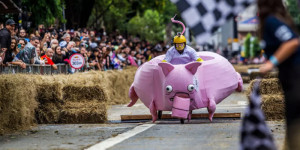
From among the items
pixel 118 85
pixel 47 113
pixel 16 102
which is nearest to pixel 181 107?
pixel 47 113

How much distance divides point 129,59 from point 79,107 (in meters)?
18.8

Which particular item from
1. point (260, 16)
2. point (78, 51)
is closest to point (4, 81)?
point (260, 16)

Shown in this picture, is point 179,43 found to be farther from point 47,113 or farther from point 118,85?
point 118,85

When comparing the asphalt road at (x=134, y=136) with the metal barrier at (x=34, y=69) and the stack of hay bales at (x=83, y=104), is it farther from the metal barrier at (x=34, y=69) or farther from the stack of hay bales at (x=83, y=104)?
the metal barrier at (x=34, y=69)

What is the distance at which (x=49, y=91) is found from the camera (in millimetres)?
16344

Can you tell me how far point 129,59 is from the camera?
1390 inches

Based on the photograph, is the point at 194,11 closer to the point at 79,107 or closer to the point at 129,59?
the point at 79,107

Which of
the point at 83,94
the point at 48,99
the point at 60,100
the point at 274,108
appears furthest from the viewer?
the point at 83,94

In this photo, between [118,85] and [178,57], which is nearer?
[178,57]

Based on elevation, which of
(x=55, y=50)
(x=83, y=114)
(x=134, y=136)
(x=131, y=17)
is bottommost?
(x=134, y=136)

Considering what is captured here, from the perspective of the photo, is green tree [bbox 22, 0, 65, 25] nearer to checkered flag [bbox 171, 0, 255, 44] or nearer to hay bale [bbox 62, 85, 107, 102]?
hay bale [bbox 62, 85, 107, 102]

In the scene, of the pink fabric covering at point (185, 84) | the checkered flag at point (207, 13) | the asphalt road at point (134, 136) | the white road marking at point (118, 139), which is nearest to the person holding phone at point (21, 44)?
the pink fabric covering at point (185, 84)

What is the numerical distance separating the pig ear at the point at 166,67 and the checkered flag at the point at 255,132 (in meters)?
9.16

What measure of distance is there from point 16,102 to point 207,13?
399 cm
